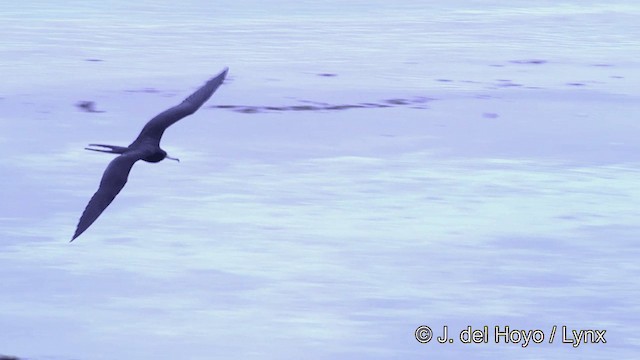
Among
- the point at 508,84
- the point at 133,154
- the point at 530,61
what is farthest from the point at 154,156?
the point at 530,61

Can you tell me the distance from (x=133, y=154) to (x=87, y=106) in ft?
9.36

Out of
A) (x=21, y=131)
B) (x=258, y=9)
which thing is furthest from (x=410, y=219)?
(x=258, y=9)

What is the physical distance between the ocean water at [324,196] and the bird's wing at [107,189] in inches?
13.2

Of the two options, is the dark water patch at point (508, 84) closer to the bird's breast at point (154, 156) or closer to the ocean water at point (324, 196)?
the ocean water at point (324, 196)

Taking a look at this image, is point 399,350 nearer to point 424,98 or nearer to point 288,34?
point 424,98

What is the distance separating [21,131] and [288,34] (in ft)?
13.0

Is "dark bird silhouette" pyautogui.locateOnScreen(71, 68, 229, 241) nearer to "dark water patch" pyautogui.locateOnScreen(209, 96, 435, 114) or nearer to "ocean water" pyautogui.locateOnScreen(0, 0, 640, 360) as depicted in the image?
"ocean water" pyautogui.locateOnScreen(0, 0, 640, 360)

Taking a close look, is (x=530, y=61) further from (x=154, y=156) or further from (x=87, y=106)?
(x=154, y=156)

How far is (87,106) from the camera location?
8.41 meters

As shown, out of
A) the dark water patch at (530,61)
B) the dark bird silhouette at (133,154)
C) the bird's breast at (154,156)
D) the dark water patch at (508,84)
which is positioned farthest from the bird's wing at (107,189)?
the dark water patch at (530,61)

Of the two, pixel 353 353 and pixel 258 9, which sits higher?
pixel 353 353

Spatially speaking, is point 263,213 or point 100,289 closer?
point 100,289

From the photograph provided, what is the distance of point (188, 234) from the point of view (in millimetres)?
6035

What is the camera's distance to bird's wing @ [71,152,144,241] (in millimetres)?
5020
